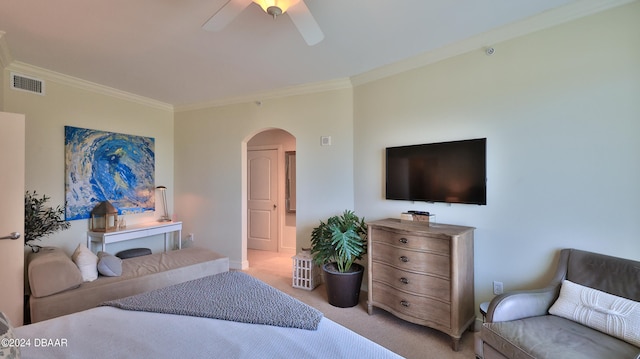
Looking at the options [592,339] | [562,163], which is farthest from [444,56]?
[592,339]

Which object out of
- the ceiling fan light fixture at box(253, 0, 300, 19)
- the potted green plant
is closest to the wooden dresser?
the potted green plant

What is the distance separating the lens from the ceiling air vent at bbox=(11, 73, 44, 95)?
9.73 feet

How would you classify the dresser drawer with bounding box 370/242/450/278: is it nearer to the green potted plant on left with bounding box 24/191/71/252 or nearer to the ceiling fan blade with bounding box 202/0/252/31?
the ceiling fan blade with bounding box 202/0/252/31

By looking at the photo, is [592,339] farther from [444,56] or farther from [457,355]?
[444,56]

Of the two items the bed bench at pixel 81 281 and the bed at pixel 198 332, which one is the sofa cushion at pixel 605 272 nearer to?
the bed at pixel 198 332

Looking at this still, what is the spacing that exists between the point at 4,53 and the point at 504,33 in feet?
15.2

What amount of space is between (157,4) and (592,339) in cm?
346

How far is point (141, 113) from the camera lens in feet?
13.8

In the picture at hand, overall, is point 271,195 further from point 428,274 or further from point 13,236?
point 428,274

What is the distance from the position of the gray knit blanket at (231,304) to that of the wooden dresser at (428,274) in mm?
1282

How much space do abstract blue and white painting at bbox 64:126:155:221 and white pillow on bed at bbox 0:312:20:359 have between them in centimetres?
299

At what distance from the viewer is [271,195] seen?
537 cm

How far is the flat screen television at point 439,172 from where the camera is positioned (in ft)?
7.96

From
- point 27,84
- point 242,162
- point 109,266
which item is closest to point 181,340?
point 109,266
